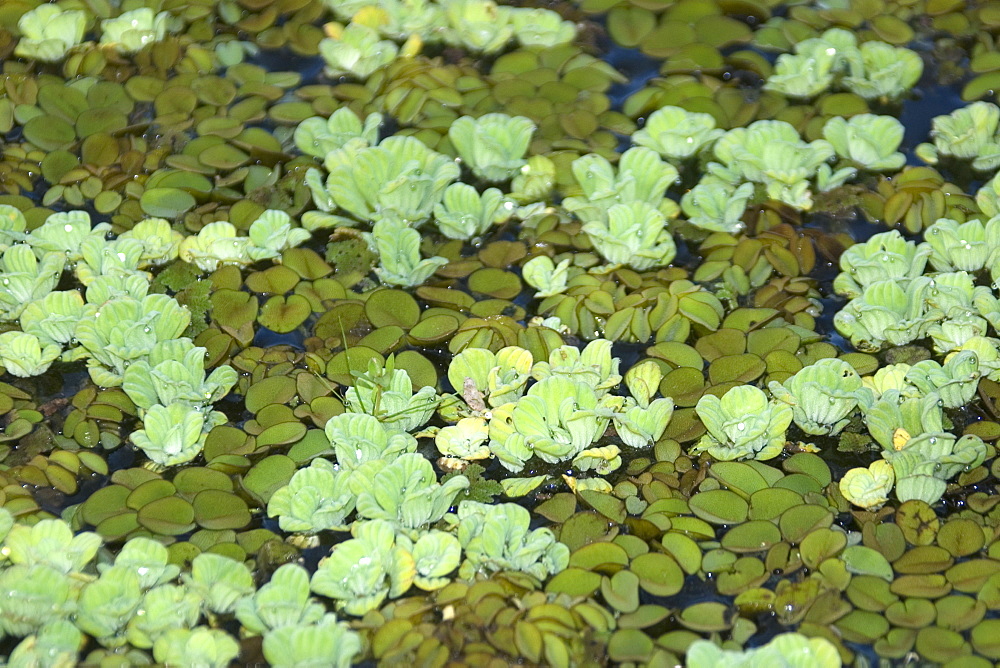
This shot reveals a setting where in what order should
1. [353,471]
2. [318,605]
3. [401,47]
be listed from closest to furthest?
[318,605], [353,471], [401,47]

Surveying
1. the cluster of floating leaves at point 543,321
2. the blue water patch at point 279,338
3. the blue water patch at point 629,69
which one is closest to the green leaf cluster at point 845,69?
the cluster of floating leaves at point 543,321

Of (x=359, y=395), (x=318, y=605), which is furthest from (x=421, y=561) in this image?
(x=359, y=395)

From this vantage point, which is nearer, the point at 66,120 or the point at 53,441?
the point at 53,441

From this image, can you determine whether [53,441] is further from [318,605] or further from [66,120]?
[66,120]

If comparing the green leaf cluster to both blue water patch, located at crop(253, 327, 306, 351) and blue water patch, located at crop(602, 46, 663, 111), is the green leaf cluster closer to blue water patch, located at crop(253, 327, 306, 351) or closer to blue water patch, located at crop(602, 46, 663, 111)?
blue water patch, located at crop(602, 46, 663, 111)

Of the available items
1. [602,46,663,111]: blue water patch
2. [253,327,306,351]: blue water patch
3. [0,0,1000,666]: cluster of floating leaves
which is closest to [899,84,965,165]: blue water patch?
[0,0,1000,666]: cluster of floating leaves

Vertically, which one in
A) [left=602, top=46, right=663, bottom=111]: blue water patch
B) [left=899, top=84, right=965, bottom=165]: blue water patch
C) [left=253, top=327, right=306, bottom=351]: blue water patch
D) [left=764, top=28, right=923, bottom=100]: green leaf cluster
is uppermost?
[left=764, top=28, right=923, bottom=100]: green leaf cluster

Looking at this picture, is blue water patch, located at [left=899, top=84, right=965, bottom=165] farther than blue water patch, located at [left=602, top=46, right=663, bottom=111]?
No

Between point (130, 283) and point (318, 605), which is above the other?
point (130, 283)
